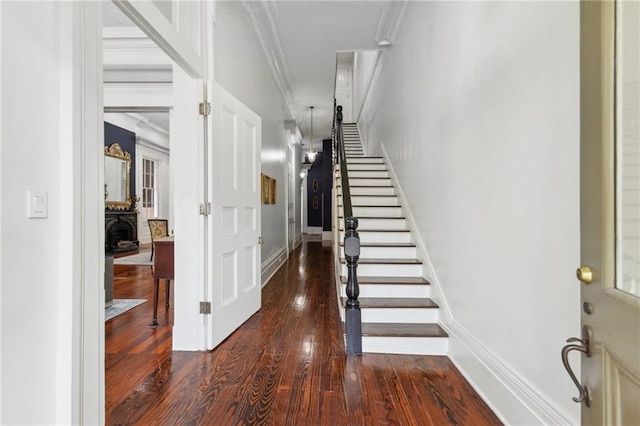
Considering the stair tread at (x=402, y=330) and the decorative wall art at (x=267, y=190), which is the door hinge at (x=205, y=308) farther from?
the decorative wall art at (x=267, y=190)

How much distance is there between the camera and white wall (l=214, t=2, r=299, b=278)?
285 cm

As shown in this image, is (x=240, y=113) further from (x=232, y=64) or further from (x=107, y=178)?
(x=107, y=178)

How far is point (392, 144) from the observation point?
459 cm

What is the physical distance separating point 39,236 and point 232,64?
2553mm

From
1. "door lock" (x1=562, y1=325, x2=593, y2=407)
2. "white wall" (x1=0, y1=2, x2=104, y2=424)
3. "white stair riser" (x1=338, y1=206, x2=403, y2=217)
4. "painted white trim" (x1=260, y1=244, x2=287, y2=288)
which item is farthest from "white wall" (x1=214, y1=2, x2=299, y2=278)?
"door lock" (x1=562, y1=325, x2=593, y2=407)

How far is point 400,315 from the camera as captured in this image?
2.54 meters

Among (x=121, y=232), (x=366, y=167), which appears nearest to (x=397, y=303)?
(x=366, y=167)

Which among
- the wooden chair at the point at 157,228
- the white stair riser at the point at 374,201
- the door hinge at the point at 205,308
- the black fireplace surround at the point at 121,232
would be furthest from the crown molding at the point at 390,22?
the black fireplace surround at the point at 121,232

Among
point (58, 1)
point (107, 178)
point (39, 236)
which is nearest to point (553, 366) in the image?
point (39, 236)

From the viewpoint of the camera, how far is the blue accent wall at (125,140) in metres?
6.88

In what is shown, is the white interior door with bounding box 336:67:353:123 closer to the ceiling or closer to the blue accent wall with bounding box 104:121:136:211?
the ceiling

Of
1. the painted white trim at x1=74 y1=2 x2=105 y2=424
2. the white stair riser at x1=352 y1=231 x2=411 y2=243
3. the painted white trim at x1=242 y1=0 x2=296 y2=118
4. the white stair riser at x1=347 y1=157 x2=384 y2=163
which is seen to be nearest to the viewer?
the painted white trim at x1=74 y1=2 x2=105 y2=424

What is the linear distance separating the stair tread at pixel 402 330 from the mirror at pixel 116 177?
22.5 ft

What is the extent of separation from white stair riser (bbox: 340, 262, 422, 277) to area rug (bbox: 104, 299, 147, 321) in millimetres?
2622
